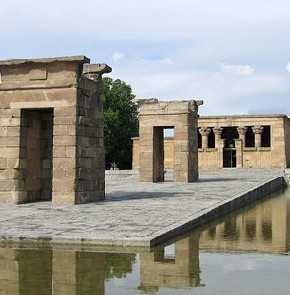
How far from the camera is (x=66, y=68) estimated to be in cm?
1442

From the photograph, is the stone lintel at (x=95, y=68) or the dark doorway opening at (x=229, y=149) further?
the dark doorway opening at (x=229, y=149)

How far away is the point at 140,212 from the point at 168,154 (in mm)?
34844

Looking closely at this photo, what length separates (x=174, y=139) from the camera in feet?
82.6

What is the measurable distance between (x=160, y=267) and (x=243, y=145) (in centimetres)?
4033

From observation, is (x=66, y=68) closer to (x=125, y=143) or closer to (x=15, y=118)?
(x=15, y=118)

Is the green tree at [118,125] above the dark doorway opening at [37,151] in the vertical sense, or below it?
above

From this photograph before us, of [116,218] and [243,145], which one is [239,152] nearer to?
[243,145]

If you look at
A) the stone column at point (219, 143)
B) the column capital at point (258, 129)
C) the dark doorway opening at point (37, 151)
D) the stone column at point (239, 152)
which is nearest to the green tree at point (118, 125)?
the stone column at point (219, 143)

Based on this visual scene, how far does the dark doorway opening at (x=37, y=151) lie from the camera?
15.2 m

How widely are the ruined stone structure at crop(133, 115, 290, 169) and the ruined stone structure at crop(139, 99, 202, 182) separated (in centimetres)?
1945

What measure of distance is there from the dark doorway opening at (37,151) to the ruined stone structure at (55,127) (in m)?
0.03

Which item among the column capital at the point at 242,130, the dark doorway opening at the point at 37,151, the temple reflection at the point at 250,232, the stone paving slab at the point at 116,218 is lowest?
the temple reflection at the point at 250,232

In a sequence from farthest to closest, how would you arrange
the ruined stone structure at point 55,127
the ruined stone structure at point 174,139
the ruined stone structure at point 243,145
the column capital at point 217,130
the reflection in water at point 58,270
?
the column capital at point 217,130, the ruined stone structure at point 243,145, the ruined stone structure at point 174,139, the ruined stone structure at point 55,127, the reflection in water at point 58,270

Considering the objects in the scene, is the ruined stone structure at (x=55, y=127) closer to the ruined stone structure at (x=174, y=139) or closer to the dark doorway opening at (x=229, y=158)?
the ruined stone structure at (x=174, y=139)
